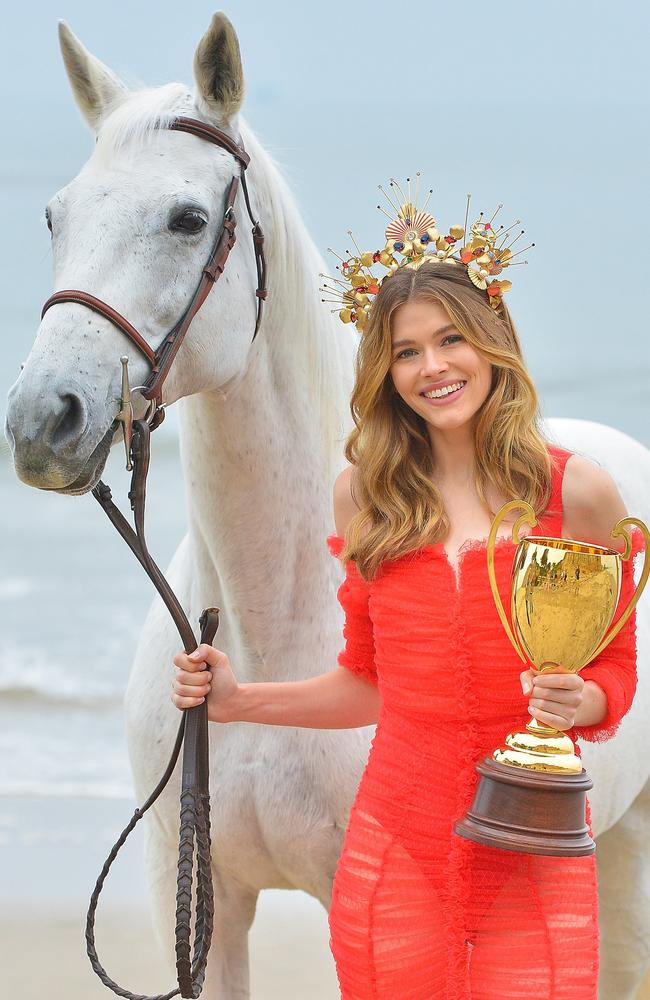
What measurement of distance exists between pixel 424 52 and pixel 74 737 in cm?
1102

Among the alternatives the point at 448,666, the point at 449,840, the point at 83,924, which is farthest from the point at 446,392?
the point at 83,924

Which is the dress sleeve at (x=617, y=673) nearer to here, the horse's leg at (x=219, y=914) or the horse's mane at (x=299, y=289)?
the horse's mane at (x=299, y=289)

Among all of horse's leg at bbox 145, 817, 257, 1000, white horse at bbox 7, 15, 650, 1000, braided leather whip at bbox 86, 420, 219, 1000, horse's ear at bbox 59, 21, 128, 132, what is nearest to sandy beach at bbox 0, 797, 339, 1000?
horse's leg at bbox 145, 817, 257, 1000

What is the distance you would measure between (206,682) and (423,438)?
0.47 m

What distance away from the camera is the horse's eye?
1817 mm

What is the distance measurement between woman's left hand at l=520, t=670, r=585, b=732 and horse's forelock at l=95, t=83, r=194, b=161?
3.35 ft

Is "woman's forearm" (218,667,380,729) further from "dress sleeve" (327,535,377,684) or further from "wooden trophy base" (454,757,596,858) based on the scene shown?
"wooden trophy base" (454,757,596,858)

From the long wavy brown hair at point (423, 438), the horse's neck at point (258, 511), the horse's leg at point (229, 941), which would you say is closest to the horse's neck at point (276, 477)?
the horse's neck at point (258, 511)

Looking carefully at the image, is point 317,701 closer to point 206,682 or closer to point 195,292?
point 206,682

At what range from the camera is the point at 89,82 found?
6.64ft

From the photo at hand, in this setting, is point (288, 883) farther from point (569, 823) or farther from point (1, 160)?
point (1, 160)

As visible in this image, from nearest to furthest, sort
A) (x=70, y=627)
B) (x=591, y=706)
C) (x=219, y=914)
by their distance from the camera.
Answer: (x=591, y=706) → (x=219, y=914) → (x=70, y=627)

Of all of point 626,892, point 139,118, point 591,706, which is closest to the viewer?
point 591,706

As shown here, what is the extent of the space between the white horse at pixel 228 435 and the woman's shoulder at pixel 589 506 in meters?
0.60
